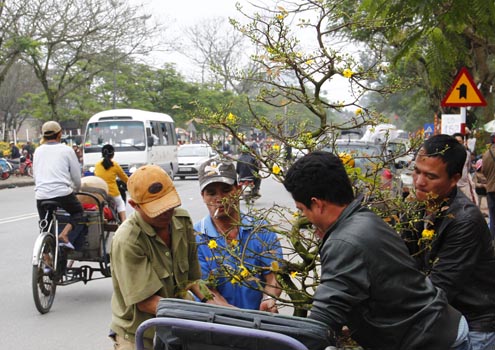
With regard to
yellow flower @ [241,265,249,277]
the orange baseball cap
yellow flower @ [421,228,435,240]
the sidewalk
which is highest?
the orange baseball cap

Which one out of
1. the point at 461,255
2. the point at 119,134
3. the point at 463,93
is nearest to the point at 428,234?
the point at 461,255

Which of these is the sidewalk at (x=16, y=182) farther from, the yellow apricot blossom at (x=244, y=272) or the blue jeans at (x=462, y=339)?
the blue jeans at (x=462, y=339)

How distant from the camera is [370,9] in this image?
539 centimetres

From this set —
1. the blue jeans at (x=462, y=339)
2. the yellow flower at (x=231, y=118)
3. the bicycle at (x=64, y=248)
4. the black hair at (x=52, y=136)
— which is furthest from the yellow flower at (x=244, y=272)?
the black hair at (x=52, y=136)

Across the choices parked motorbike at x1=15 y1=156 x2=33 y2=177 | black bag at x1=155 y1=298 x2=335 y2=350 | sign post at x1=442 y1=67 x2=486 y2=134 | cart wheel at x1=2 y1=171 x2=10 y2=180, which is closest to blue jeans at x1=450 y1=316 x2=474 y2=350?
black bag at x1=155 y1=298 x2=335 y2=350

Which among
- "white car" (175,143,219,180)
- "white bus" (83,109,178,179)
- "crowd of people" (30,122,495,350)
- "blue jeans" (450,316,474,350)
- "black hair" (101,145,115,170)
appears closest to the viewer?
"crowd of people" (30,122,495,350)

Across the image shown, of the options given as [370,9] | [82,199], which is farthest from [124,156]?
[370,9]

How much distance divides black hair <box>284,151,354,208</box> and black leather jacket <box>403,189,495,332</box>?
2.63 ft

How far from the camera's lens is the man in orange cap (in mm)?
2996

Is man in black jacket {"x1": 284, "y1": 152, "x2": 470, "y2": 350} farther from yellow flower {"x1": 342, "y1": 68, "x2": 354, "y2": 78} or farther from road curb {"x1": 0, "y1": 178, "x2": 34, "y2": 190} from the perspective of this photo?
road curb {"x1": 0, "y1": 178, "x2": 34, "y2": 190}

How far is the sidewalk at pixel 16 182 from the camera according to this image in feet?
89.8

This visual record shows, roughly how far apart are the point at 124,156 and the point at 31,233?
31.9ft

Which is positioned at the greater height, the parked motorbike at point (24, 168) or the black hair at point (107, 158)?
the black hair at point (107, 158)

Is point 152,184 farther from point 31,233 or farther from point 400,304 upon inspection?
point 31,233
